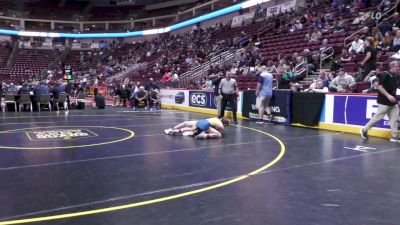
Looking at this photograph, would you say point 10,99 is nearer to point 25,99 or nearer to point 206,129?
point 25,99

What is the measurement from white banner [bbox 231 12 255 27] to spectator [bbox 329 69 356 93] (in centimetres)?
2217

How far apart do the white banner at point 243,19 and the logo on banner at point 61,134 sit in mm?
25421

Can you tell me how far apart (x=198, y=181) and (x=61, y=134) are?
5.70m

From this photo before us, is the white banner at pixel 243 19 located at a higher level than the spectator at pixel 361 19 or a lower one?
higher

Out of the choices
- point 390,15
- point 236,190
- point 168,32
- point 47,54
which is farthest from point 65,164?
point 47,54

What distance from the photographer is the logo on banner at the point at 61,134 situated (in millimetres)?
9086

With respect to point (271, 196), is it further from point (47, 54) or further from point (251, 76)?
point (47, 54)

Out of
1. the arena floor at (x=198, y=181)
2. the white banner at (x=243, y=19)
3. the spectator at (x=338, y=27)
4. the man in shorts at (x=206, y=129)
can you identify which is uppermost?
the white banner at (x=243, y=19)

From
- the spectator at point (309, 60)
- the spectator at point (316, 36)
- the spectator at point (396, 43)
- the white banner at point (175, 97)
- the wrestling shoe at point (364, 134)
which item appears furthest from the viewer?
the white banner at point (175, 97)

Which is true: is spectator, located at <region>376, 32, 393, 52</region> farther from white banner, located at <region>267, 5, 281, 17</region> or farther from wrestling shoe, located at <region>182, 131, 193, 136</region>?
white banner, located at <region>267, 5, 281, 17</region>

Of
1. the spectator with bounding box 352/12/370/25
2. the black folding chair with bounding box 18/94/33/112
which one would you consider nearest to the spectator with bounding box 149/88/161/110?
the black folding chair with bounding box 18/94/33/112

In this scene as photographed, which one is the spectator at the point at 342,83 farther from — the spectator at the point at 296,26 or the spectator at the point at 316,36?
the spectator at the point at 296,26

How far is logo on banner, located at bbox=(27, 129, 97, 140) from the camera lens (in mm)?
9086

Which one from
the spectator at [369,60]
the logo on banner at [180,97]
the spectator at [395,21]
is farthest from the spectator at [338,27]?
the logo on banner at [180,97]
